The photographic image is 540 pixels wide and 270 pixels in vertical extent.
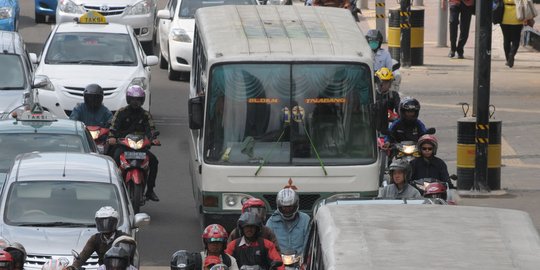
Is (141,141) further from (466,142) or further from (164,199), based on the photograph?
(466,142)

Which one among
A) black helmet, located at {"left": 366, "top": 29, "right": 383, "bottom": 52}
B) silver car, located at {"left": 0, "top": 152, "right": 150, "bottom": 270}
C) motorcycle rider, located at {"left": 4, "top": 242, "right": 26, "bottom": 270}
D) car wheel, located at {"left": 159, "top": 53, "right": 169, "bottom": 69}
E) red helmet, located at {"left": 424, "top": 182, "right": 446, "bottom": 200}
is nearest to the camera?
motorcycle rider, located at {"left": 4, "top": 242, "right": 26, "bottom": 270}

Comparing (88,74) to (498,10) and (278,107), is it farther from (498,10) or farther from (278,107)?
(498,10)

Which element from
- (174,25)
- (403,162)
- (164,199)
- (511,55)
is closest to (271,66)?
(403,162)

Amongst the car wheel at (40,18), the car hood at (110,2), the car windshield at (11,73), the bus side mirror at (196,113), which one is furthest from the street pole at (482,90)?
the car wheel at (40,18)

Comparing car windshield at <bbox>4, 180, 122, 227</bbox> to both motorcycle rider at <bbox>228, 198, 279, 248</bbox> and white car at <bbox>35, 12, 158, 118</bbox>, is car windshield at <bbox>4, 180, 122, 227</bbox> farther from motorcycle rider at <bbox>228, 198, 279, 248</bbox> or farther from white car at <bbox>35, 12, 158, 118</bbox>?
white car at <bbox>35, 12, 158, 118</bbox>

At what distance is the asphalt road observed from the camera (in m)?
17.1

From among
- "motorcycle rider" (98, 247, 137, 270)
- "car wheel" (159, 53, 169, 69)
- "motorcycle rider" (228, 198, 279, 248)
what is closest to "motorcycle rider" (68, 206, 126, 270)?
"motorcycle rider" (228, 198, 279, 248)

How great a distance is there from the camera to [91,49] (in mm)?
24172

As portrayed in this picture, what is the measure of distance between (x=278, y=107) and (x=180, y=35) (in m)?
13.0

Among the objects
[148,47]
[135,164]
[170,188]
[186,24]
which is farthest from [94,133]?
[148,47]

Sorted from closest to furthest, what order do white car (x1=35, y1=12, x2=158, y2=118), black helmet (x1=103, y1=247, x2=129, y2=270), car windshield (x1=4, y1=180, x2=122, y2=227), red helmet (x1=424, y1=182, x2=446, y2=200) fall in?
black helmet (x1=103, y1=247, x2=129, y2=270), red helmet (x1=424, y1=182, x2=446, y2=200), car windshield (x1=4, y1=180, x2=122, y2=227), white car (x1=35, y1=12, x2=158, y2=118)

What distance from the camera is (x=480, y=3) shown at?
65.6 feet

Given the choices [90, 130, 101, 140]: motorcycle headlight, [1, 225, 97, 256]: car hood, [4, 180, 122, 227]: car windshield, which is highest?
[4, 180, 122, 227]: car windshield

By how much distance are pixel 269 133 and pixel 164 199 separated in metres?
3.96
